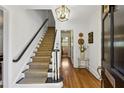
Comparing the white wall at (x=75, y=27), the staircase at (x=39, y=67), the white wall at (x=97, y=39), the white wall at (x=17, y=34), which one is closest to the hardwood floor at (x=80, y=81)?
the white wall at (x=97, y=39)

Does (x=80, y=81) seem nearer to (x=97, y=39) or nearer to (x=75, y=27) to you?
(x=97, y=39)

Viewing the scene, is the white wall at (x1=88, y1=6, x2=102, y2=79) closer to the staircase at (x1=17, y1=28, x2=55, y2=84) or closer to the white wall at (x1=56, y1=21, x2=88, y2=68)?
the staircase at (x1=17, y1=28, x2=55, y2=84)

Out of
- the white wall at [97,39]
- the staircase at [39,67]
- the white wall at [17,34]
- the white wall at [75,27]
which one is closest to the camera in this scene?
the white wall at [17,34]

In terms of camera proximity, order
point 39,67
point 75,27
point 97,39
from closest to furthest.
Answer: point 39,67, point 97,39, point 75,27

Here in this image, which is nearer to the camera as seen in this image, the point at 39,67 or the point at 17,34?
the point at 17,34

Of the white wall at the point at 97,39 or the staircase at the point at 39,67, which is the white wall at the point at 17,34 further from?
the white wall at the point at 97,39

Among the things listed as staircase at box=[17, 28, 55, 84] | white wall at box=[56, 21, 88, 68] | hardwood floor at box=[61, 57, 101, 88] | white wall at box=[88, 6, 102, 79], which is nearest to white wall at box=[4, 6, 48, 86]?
staircase at box=[17, 28, 55, 84]

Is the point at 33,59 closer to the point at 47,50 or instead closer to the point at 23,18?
the point at 47,50

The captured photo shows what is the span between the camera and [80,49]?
831 centimetres

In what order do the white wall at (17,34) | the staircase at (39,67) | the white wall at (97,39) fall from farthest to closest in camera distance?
the white wall at (97,39) → the staircase at (39,67) → the white wall at (17,34)

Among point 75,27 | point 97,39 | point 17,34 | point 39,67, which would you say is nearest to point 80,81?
point 39,67

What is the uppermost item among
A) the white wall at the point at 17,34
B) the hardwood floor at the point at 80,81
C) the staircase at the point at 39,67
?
the white wall at the point at 17,34
